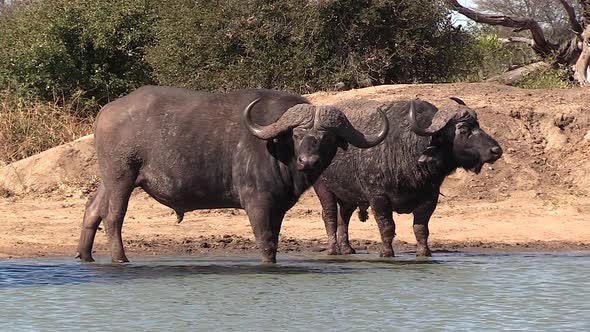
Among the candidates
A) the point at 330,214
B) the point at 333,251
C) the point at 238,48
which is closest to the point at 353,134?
the point at 330,214

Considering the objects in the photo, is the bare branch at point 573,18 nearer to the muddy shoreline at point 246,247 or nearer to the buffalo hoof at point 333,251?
the muddy shoreline at point 246,247

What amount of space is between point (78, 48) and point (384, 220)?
13283 mm

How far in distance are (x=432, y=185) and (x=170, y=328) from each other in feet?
18.4

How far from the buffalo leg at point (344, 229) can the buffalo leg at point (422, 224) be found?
1.08 meters

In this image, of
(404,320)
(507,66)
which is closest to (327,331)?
(404,320)

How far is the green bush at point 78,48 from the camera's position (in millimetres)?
25141

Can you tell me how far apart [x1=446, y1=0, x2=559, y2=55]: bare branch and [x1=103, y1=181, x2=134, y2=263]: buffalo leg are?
17771mm

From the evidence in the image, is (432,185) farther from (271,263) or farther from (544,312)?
(544,312)

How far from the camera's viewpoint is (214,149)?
13.3 m

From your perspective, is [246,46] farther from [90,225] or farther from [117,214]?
[117,214]

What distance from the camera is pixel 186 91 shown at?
13.8m

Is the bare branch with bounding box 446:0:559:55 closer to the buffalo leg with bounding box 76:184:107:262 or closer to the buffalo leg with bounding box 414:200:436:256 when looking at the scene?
the buffalo leg with bounding box 414:200:436:256

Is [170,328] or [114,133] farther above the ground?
[114,133]

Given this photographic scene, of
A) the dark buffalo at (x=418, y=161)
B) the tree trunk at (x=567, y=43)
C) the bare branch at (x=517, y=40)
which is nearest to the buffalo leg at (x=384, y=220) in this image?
the dark buffalo at (x=418, y=161)
